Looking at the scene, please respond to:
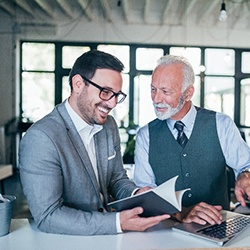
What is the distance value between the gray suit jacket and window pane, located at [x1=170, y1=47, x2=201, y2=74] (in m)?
7.68

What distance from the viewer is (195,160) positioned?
2203 mm

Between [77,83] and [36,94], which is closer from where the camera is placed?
[77,83]

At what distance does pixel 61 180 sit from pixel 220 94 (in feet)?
27.1

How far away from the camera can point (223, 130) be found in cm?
224

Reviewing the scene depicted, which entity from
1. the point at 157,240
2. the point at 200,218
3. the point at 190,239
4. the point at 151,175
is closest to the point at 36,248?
the point at 157,240

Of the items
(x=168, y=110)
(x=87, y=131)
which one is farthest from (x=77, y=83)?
(x=168, y=110)

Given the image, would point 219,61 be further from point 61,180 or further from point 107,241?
point 107,241

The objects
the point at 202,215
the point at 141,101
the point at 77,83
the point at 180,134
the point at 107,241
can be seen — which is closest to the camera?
the point at 107,241

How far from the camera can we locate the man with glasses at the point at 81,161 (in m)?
1.53

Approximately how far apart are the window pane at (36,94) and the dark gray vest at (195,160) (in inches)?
276

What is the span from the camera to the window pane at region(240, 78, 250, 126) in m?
9.45

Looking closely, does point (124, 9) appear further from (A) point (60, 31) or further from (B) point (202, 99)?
(B) point (202, 99)

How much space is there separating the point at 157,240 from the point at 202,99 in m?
8.14

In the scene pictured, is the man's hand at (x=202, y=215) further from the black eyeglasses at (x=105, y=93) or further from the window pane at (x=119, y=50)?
the window pane at (x=119, y=50)
